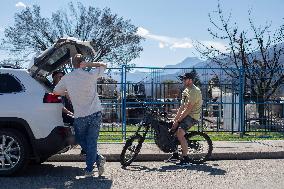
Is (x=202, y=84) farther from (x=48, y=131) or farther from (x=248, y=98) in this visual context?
(x=48, y=131)

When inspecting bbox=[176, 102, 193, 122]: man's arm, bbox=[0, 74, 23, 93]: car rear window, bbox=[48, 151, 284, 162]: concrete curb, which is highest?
bbox=[0, 74, 23, 93]: car rear window

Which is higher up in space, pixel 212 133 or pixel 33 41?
pixel 33 41

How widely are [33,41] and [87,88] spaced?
3697 cm

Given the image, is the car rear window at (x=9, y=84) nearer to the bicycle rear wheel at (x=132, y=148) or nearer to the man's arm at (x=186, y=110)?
the bicycle rear wheel at (x=132, y=148)

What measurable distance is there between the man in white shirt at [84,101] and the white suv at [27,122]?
0.90 ft

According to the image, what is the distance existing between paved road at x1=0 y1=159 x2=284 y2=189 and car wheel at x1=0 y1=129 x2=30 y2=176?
0.17 m

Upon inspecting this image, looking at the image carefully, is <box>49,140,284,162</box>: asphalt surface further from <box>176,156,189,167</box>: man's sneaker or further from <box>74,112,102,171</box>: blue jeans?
<box>74,112,102,171</box>: blue jeans

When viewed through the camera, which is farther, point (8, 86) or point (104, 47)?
point (104, 47)

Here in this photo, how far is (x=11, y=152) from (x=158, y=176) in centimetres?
238

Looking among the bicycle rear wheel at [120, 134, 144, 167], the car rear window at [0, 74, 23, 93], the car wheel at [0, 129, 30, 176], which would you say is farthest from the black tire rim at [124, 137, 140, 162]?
the car rear window at [0, 74, 23, 93]

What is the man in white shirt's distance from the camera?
774cm

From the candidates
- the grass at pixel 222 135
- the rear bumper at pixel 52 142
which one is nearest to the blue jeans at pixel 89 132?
the rear bumper at pixel 52 142

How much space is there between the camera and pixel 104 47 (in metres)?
43.4

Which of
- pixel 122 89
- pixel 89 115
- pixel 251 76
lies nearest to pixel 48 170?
pixel 89 115
